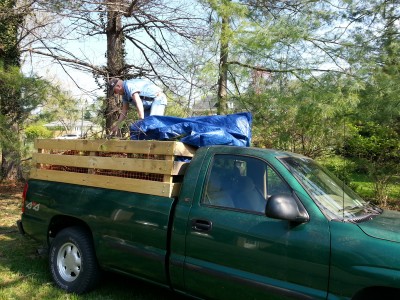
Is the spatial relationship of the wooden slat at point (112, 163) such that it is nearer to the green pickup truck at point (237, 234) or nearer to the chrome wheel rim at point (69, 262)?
the green pickup truck at point (237, 234)

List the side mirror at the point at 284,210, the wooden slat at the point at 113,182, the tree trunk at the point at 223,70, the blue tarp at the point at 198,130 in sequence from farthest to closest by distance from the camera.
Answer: the tree trunk at the point at 223,70 < the blue tarp at the point at 198,130 < the wooden slat at the point at 113,182 < the side mirror at the point at 284,210

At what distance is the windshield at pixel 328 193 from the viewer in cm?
305

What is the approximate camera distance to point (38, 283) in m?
4.42

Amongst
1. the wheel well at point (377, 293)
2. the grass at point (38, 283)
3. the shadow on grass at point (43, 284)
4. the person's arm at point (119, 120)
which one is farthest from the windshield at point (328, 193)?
the person's arm at point (119, 120)

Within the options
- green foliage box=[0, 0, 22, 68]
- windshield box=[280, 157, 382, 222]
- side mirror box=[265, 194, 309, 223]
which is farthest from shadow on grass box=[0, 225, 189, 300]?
green foliage box=[0, 0, 22, 68]

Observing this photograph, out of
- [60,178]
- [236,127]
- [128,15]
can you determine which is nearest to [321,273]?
[236,127]

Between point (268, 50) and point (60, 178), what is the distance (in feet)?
14.7

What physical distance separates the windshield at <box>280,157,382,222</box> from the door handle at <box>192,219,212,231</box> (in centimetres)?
84

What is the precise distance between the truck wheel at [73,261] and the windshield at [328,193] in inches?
92.6

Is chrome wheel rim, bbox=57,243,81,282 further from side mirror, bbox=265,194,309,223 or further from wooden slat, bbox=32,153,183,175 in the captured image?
side mirror, bbox=265,194,309,223

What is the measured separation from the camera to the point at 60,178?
463 cm

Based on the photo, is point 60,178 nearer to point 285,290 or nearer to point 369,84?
point 285,290

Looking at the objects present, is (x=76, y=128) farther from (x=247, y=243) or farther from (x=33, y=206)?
(x=247, y=243)

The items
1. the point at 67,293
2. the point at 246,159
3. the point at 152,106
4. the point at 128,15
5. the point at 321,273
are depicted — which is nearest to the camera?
the point at 321,273
